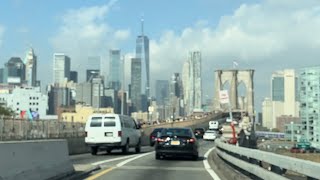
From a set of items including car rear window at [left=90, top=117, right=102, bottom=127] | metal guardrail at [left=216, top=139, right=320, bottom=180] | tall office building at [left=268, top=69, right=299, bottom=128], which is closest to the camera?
metal guardrail at [left=216, top=139, right=320, bottom=180]

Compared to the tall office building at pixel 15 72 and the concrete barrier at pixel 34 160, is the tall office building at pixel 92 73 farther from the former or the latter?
the concrete barrier at pixel 34 160

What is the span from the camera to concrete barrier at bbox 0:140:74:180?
41.5 feet

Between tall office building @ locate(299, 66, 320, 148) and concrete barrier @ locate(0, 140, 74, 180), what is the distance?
6581 centimetres

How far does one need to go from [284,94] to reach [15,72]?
7819 cm

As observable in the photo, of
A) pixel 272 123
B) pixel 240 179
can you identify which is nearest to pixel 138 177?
pixel 240 179

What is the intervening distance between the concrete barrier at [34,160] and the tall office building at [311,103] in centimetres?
6581

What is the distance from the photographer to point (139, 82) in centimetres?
13525

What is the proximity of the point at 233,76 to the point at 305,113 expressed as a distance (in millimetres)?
73832

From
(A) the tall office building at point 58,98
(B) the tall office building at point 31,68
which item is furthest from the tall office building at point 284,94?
(B) the tall office building at point 31,68

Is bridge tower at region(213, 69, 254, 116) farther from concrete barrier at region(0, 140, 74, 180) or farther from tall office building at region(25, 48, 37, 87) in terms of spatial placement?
concrete barrier at region(0, 140, 74, 180)

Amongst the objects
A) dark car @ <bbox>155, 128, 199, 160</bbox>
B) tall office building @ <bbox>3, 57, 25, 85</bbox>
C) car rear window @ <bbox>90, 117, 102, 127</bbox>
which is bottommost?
dark car @ <bbox>155, 128, 199, 160</bbox>

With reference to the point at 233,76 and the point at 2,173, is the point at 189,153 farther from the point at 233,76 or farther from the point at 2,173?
the point at 233,76

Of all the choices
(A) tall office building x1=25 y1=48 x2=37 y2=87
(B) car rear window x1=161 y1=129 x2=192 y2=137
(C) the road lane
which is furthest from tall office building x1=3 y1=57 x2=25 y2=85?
(C) the road lane

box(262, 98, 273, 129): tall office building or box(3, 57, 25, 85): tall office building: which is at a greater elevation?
box(3, 57, 25, 85): tall office building
